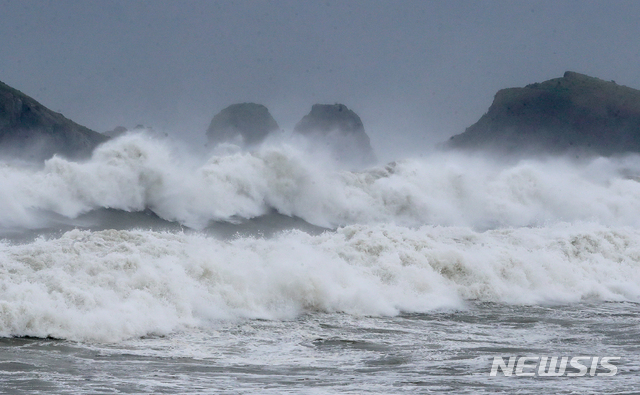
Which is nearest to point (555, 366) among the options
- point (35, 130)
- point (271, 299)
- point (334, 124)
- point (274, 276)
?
point (271, 299)

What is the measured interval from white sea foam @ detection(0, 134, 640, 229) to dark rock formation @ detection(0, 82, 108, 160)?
53408 mm

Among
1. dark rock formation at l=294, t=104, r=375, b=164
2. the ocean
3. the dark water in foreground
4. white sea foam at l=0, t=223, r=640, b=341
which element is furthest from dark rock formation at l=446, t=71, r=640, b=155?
the dark water in foreground

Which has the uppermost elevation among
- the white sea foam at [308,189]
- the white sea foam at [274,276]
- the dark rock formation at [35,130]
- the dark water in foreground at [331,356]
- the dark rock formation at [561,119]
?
the dark rock formation at [561,119]

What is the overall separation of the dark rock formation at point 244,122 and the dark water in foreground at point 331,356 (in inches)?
6480

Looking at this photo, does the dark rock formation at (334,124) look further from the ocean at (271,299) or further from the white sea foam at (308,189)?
the ocean at (271,299)

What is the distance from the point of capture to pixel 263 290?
14.9m

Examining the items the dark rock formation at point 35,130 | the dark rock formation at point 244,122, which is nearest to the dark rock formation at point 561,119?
the dark rock formation at point 244,122

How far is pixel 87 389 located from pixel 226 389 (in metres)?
1.51

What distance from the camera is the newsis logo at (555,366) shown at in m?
9.22

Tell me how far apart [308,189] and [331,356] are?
2728 cm

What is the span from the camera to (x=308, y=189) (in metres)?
37.7

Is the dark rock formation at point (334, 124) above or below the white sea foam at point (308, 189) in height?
above

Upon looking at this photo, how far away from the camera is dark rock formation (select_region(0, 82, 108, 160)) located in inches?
3393

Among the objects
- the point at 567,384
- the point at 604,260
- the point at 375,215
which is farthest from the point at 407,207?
the point at 567,384
